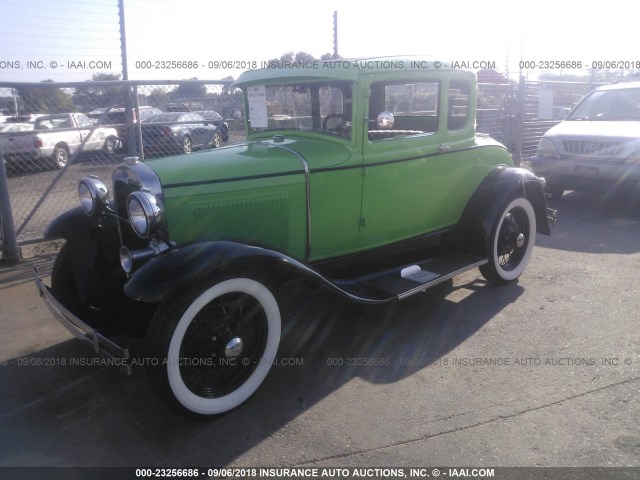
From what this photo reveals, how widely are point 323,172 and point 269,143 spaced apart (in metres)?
0.62

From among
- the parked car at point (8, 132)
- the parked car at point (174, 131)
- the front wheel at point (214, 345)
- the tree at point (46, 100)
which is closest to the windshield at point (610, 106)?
the parked car at point (174, 131)

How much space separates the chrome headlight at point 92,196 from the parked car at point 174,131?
3017 mm

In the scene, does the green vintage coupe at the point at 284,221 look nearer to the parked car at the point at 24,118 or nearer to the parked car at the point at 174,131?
the parked car at the point at 174,131

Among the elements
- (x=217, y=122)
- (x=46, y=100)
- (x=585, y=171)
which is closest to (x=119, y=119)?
(x=46, y=100)

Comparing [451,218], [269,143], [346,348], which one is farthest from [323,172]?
[451,218]

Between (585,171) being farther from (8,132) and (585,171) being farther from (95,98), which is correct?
(8,132)

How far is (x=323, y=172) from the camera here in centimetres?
356

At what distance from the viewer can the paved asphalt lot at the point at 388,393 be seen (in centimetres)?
259

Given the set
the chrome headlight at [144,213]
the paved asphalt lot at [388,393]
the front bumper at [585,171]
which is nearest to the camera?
the paved asphalt lot at [388,393]

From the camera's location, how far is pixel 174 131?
677cm

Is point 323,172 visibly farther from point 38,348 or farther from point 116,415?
point 38,348

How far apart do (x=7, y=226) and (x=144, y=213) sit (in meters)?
3.19

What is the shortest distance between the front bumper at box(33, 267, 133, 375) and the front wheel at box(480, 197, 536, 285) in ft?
9.97

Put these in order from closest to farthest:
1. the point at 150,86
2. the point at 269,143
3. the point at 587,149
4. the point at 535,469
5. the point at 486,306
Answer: the point at 535,469
the point at 269,143
the point at 486,306
the point at 150,86
the point at 587,149
